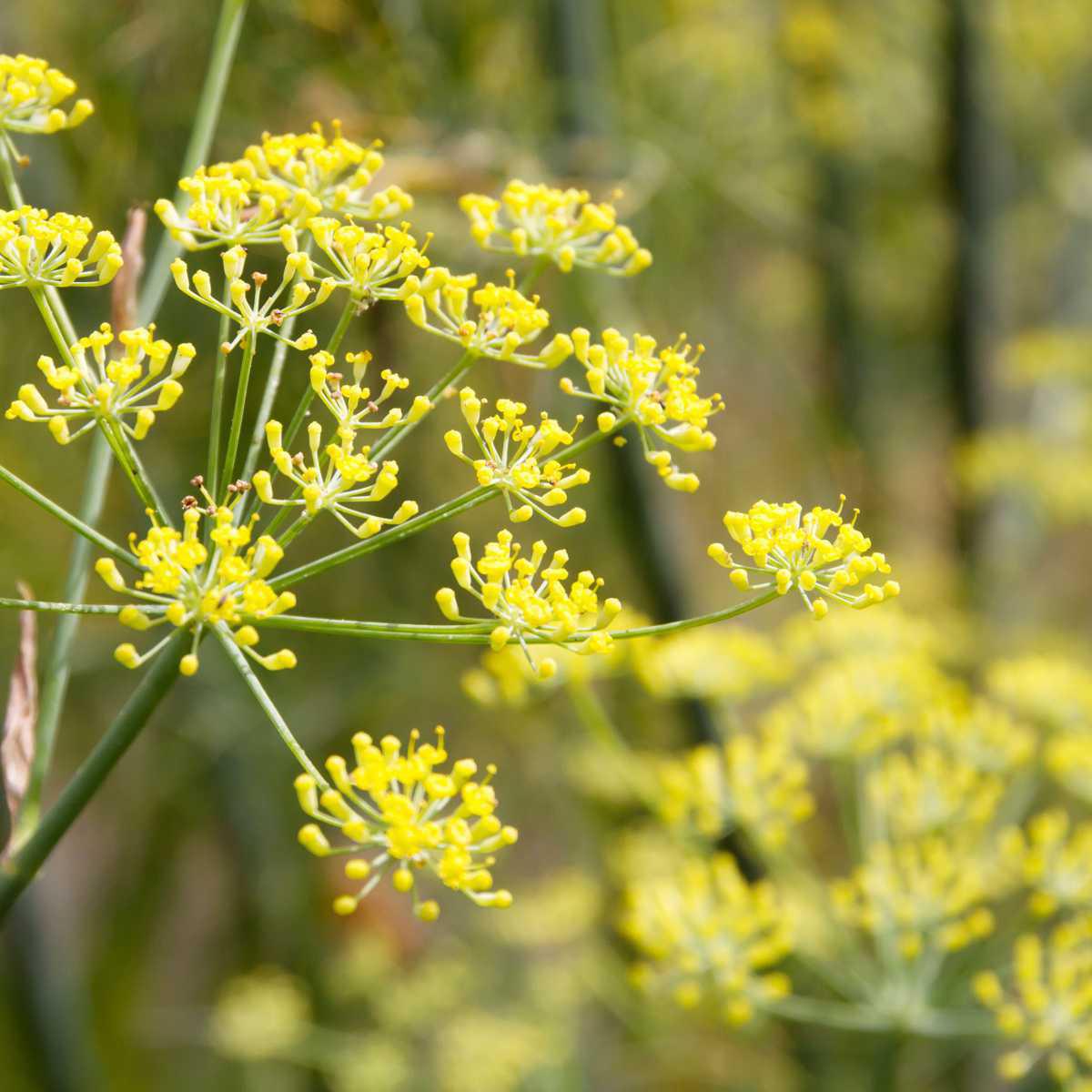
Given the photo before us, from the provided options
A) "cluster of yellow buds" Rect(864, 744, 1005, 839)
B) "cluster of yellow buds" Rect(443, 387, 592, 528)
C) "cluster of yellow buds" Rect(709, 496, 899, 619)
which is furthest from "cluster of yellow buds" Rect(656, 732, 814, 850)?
"cluster of yellow buds" Rect(443, 387, 592, 528)

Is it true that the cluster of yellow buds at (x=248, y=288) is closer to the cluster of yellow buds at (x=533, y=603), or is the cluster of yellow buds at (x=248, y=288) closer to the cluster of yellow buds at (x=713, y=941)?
the cluster of yellow buds at (x=533, y=603)

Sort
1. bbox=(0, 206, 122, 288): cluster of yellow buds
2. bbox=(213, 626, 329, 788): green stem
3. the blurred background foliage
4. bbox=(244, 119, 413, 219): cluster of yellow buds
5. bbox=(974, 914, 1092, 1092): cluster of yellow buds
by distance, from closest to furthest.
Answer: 1. bbox=(213, 626, 329, 788): green stem
2. bbox=(0, 206, 122, 288): cluster of yellow buds
3. bbox=(244, 119, 413, 219): cluster of yellow buds
4. bbox=(974, 914, 1092, 1092): cluster of yellow buds
5. the blurred background foliage

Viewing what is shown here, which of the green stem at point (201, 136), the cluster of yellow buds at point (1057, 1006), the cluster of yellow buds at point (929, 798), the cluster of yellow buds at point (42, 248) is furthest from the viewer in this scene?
the cluster of yellow buds at point (929, 798)

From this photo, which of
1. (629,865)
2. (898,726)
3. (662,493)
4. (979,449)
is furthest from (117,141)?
(979,449)

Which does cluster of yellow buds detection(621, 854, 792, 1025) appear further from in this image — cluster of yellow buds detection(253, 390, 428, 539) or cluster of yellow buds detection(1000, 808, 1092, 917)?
cluster of yellow buds detection(253, 390, 428, 539)

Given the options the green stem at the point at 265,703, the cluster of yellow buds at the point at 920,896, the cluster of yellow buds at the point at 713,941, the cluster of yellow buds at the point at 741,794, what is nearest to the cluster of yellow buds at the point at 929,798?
the cluster of yellow buds at the point at 920,896

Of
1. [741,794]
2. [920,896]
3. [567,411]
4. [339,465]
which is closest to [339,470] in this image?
[339,465]
